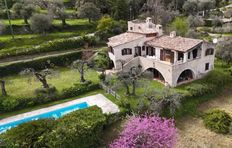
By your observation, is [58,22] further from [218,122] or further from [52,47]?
[218,122]

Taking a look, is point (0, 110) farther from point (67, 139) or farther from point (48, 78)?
point (67, 139)

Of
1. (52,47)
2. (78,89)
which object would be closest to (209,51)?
(78,89)

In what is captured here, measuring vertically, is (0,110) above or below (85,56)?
below

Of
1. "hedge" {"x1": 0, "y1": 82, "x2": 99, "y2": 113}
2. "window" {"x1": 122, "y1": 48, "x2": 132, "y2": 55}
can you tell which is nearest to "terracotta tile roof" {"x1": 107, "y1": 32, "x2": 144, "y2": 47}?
"window" {"x1": 122, "y1": 48, "x2": 132, "y2": 55}

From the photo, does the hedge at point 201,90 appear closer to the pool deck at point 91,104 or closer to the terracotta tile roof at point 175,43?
the terracotta tile roof at point 175,43

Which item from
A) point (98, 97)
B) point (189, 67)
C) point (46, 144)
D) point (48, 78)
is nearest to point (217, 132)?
point (189, 67)

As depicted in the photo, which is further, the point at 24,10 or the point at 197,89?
the point at 24,10
